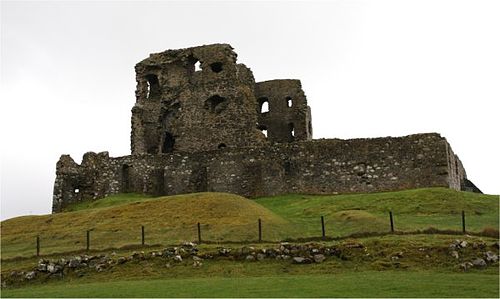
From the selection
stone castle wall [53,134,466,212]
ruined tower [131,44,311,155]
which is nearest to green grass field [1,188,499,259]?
stone castle wall [53,134,466,212]

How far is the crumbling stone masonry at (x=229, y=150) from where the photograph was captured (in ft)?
151

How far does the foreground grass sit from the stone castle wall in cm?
2083

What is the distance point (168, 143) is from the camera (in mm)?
63094

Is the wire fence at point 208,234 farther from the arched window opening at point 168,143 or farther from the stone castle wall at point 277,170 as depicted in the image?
the arched window opening at point 168,143

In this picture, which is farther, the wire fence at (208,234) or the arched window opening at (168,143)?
the arched window opening at (168,143)

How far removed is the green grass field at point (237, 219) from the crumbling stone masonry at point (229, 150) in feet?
13.2

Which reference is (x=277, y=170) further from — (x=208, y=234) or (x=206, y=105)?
(x=208, y=234)

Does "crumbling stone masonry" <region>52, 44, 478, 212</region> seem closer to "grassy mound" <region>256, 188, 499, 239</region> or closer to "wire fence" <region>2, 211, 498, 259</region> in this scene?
"grassy mound" <region>256, 188, 499, 239</region>

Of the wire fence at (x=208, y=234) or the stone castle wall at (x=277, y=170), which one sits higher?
the stone castle wall at (x=277, y=170)

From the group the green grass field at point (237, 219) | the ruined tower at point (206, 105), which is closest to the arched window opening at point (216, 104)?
the ruined tower at point (206, 105)

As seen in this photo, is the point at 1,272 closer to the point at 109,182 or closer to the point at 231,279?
the point at 231,279

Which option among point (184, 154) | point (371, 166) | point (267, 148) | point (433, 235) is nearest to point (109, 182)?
point (184, 154)

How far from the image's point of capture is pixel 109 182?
5297cm

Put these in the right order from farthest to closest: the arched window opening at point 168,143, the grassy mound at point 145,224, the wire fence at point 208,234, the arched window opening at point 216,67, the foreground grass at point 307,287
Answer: the arched window opening at point 168,143
the arched window opening at point 216,67
the grassy mound at point 145,224
the wire fence at point 208,234
the foreground grass at point 307,287
